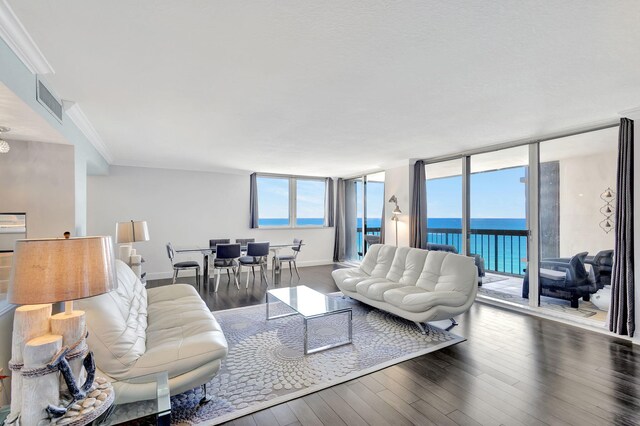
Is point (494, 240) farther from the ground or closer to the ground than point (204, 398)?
farther from the ground

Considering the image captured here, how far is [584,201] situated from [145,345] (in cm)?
504

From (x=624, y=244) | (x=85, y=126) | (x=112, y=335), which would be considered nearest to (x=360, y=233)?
(x=624, y=244)

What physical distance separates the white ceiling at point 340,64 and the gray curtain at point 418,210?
5.96ft

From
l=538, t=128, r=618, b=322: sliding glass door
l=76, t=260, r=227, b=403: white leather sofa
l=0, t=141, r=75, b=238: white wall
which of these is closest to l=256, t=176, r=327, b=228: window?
l=0, t=141, r=75, b=238: white wall

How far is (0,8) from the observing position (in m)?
1.52

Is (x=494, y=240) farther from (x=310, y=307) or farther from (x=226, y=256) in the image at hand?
(x=226, y=256)

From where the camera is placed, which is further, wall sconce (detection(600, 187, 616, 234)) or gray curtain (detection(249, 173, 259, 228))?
gray curtain (detection(249, 173, 259, 228))

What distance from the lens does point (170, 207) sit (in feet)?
20.9

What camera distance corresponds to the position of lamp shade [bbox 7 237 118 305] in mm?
1205

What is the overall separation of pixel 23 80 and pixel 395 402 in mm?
3452

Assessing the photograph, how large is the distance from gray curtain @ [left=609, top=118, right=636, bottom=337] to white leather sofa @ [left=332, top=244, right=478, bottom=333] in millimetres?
1439

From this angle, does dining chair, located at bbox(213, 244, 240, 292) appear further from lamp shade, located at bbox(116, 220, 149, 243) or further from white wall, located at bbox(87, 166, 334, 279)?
lamp shade, located at bbox(116, 220, 149, 243)

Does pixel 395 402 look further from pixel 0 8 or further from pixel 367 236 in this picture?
pixel 367 236

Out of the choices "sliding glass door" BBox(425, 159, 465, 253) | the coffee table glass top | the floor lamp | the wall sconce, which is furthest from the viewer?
the floor lamp
